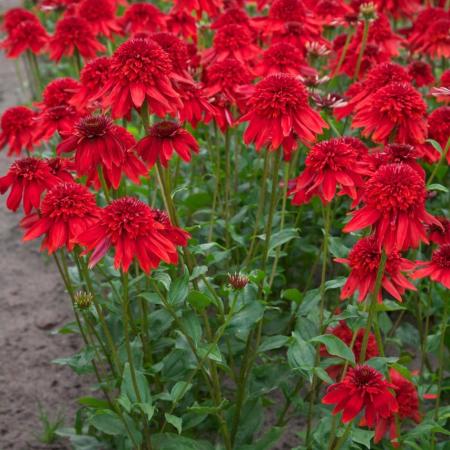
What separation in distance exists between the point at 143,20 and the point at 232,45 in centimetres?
62

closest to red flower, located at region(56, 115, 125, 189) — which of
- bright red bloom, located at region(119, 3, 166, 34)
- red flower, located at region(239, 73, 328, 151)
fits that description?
red flower, located at region(239, 73, 328, 151)

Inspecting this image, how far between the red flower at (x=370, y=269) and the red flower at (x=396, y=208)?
235 millimetres

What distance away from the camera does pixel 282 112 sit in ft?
5.93

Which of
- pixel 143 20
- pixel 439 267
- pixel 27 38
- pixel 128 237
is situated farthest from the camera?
pixel 27 38

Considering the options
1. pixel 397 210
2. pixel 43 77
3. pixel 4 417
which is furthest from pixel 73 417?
pixel 43 77

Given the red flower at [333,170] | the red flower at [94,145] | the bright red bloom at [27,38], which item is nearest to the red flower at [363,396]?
the red flower at [333,170]

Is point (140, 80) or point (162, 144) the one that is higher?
point (140, 80)

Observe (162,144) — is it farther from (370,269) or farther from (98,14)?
(98,14)

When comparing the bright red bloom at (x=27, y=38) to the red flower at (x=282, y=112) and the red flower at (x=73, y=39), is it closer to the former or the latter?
the red flower at (x=73, y=39)

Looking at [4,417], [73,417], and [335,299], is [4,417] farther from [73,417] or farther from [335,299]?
[335,299]

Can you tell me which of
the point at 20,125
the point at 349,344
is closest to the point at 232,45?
the point at 20,125

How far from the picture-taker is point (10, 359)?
9.41ft

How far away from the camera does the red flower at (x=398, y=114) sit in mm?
2047

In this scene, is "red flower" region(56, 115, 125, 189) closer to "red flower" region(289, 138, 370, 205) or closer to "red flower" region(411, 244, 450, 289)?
"red flower" region(289, 138, 370, 205)
